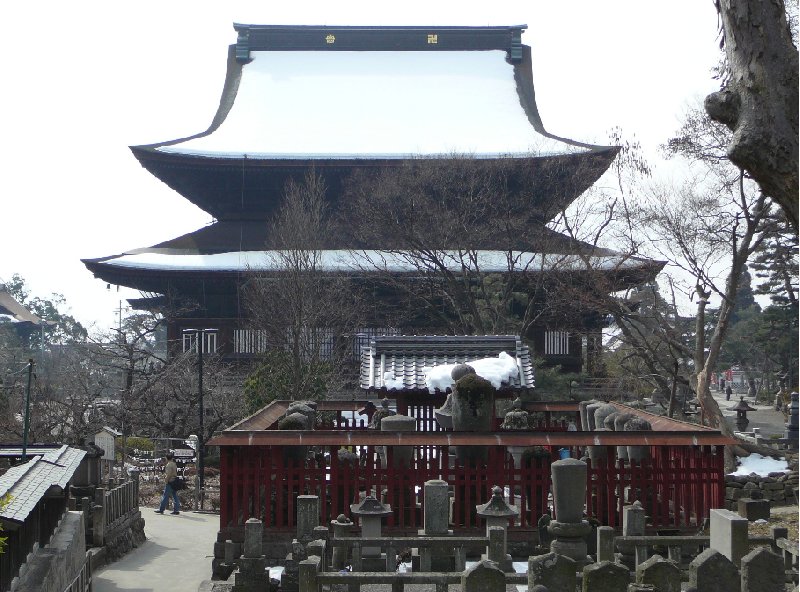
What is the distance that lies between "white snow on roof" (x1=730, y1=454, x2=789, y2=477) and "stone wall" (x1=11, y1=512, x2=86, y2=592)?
12.5 meters

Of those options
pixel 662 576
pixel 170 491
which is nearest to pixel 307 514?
pixel 662 576

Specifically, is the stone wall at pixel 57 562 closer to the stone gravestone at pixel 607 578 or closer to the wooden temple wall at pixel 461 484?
the wooden temple wall at pixel 461 484

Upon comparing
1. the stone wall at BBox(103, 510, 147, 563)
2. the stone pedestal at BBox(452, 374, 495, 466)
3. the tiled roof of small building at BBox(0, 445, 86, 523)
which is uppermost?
the stone pedestal at BBox(452, 374, 495, 466)

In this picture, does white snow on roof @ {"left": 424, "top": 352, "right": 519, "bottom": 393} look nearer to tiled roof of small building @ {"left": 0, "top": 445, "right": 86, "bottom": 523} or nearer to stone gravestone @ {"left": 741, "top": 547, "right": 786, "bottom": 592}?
tiled roof of small building @ {"left": 0, "top": 445, "right": 86, "bottom": 523}

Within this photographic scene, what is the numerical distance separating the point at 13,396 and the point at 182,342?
16.9 feet

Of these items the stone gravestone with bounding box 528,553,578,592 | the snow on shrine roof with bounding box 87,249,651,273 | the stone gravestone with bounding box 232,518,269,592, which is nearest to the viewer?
the stone gravestone with bounding box 528,553,578,592

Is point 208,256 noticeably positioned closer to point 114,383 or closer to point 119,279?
point 119,279

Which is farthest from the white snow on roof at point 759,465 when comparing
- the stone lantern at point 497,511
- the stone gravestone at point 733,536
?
the stone gravestone at point 733,536

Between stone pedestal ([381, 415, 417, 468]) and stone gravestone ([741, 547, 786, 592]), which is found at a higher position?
stone pedestal ([381, 415, 417, 468])

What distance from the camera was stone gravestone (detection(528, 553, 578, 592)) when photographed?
6.34 metres

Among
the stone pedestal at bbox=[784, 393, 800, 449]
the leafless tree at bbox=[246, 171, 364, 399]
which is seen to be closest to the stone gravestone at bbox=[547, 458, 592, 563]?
the leafless tree at bbox=[246, 171, 364, 399]

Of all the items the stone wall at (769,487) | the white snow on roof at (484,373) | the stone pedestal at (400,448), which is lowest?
the stone wall at (769,487)

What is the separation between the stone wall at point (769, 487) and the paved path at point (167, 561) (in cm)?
936

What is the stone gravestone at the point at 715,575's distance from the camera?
20.5 feet
